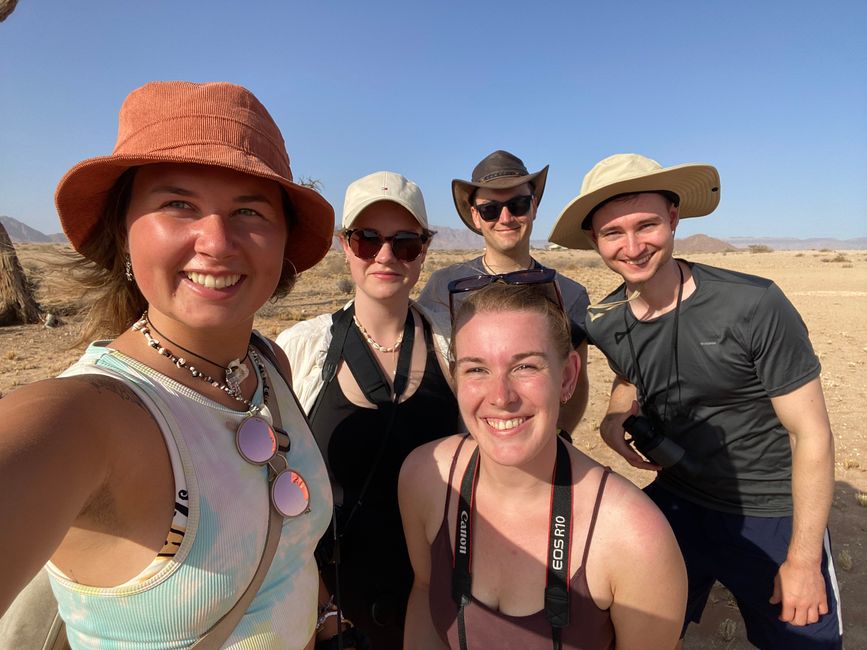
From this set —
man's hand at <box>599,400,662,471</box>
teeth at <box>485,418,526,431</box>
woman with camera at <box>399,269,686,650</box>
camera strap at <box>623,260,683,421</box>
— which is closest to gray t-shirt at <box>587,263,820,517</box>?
camera strap at <box>623,260,683,421</box>

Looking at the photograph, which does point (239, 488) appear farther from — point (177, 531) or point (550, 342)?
point (550, 342)

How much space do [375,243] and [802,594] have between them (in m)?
2.51

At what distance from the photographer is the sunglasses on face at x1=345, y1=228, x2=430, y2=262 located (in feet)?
8.06

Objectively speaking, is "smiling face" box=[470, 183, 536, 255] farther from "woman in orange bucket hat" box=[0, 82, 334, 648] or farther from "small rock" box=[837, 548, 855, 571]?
"small rock" box=[837, 548, 855, 571]

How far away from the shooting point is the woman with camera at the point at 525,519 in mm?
1667

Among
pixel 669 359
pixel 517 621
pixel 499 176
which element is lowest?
pixel 517 621

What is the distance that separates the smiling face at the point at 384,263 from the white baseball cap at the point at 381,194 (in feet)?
0.15

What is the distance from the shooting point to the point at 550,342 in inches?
72.1

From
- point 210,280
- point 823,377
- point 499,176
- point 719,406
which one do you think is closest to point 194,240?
point 210,280

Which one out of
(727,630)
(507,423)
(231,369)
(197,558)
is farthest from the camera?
(727,630)

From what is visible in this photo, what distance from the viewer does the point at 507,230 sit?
11.7 ft

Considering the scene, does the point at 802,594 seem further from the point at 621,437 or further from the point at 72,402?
the point at 72,402

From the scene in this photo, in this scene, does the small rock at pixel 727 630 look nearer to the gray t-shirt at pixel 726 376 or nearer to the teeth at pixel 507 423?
the gray t-shirt at pixel 726 376

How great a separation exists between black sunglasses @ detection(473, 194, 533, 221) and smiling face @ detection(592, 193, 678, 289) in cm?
100
